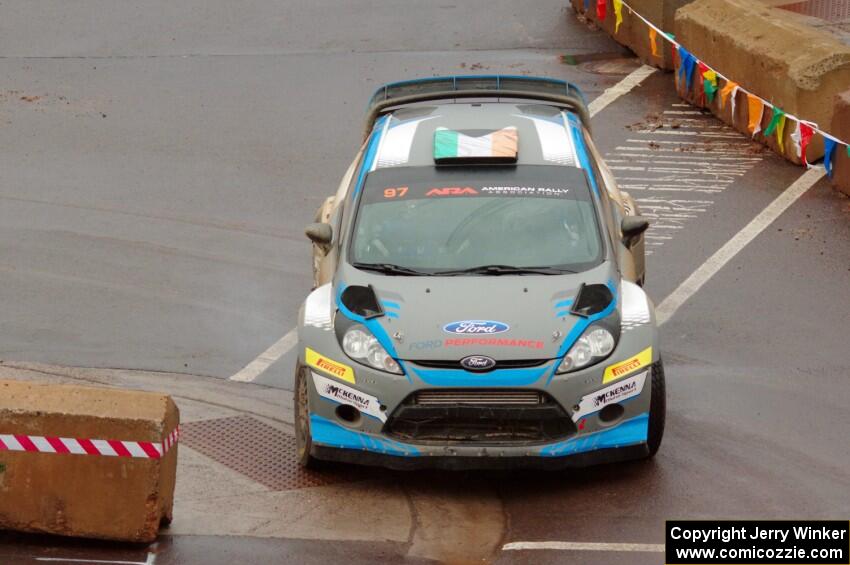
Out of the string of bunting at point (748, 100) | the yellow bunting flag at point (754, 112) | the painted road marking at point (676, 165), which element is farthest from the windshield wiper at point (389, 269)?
the yellow bunting flag at point (754, 112)

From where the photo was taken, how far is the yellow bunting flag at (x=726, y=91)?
17.6 metres

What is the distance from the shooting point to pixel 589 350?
9773mm

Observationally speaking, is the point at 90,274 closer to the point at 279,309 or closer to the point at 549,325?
the point at 279,309

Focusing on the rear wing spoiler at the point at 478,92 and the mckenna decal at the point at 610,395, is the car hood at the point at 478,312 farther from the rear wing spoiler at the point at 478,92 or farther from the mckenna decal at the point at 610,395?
the rear wing spoiler at the point at 478,92

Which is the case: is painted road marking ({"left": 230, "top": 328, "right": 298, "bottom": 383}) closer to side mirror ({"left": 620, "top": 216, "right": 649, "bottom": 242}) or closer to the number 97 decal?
the number 97 decal

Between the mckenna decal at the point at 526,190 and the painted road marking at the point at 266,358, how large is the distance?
7.59 feet

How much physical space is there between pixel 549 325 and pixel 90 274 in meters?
5.59

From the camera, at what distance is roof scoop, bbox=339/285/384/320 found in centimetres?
1003

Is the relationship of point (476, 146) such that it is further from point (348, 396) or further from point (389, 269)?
point (348, 396)

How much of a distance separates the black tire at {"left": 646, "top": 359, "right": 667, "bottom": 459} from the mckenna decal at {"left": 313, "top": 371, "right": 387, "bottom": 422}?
5.49 feet

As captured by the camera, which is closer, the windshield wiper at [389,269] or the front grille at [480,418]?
the front grille at [480,418]

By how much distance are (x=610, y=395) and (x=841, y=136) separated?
682cm
